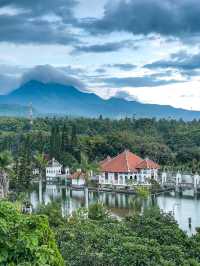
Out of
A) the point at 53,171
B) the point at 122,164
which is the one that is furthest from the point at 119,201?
the point at 53,171

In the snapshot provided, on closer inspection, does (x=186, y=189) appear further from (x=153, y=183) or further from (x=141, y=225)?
(x=141, y=225)

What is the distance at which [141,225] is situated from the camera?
13219 millimetres

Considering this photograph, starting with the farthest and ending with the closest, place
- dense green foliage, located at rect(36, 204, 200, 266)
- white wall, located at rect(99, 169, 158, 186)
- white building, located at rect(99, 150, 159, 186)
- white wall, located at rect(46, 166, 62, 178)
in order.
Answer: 1. white wall, located at rect(46, 166, 62, 178)
2. white building, located at rect(99, 150, 159, 186)
3. white wall, located at rect(99, 169, 158, 186)
4. dense green foliage, located at rect(36, 204, 200, 266)

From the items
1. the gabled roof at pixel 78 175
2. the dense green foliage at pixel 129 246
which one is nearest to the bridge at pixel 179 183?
the gabled roof at pixel 78 175

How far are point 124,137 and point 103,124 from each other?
17.4 metres

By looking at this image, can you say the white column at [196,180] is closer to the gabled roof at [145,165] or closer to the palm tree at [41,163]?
the gabled roof at [145,165]

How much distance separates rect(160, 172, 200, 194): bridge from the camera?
38688mm

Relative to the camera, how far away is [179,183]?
39875 millimetres

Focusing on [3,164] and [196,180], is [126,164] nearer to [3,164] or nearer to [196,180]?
[196,180]

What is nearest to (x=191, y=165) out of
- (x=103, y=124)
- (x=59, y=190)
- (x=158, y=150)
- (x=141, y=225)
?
(x=158, y=150)

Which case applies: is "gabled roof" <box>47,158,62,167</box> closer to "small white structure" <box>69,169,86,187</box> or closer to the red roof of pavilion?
"small white structure" <box>69,169,86,187</box>

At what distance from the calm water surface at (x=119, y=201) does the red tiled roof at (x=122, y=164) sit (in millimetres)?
3182

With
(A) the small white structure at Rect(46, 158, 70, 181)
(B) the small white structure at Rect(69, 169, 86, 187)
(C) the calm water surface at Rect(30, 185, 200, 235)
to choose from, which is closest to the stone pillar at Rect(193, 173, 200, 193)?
(C) the calm water surface at Rect(30, 185, 200, 235)

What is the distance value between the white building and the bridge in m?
1.13
